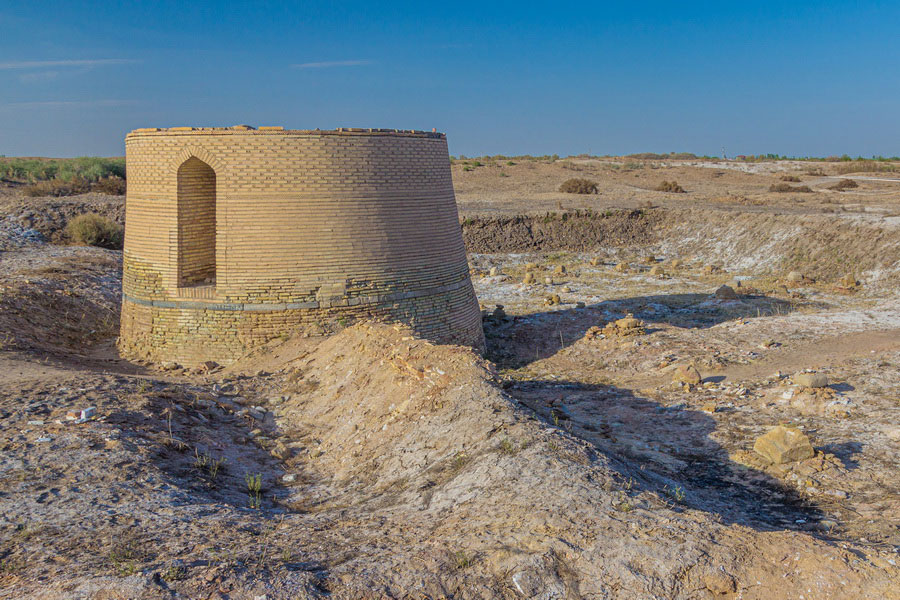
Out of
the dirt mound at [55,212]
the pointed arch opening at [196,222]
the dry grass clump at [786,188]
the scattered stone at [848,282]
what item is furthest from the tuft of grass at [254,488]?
the dry grass clump at [786,188]

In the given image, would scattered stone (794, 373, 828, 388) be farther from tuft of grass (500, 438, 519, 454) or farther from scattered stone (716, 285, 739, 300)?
scattered stone (716, 285, 739, 300)

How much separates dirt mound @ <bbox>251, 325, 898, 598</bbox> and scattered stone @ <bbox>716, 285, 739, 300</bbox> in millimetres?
11142

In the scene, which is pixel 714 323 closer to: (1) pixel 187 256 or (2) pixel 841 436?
(2) pixel 841 436

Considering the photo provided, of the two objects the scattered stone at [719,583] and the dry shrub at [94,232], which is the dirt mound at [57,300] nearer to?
the dry shrub at [94,232]

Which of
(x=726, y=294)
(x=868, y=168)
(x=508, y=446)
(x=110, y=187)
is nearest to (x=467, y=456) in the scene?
(x=508, y=446)

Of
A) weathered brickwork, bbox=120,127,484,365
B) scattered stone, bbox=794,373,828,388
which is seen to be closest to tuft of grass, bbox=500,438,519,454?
weathered brickwork, bbox=120,127,484,365

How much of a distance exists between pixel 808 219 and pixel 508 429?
19.1 meters

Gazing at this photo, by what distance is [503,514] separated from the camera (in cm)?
488

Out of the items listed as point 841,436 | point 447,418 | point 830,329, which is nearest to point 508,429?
point 447,418

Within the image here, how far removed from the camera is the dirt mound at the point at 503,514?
4.12 meters

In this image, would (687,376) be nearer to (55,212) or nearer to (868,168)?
(55,212)

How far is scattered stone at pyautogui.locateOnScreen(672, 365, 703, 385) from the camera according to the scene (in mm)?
10117

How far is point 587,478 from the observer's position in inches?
210

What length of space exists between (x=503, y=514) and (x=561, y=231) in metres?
21.7
